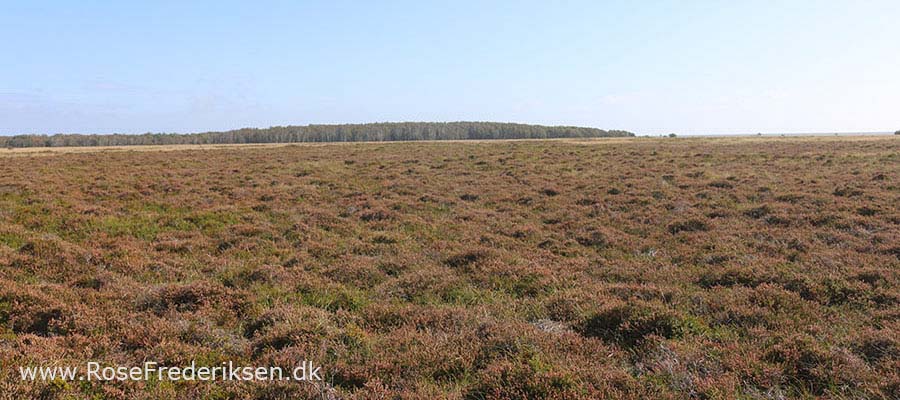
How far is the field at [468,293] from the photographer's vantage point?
5.11 meters

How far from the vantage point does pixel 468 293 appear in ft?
27.2

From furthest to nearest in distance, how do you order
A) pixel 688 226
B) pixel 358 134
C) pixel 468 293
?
pixel 358 134 < pixel 688 226 < pixel 468 293

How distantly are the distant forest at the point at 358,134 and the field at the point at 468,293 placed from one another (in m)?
127

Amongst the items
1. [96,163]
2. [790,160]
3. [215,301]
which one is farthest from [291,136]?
[215,301]

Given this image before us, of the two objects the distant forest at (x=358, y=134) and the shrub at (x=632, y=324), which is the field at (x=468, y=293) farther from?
the distant forest at (x=358, y=134)

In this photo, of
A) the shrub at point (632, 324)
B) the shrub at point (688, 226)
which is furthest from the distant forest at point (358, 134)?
the shrub at point (632, 324)

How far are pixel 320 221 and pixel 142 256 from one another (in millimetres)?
5316

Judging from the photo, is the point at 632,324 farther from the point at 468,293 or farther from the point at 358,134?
the point at 358,134

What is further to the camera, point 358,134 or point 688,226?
point 358,134

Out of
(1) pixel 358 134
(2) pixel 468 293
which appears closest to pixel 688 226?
(2) pixel 468 293

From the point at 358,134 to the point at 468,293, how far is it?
145285 mm

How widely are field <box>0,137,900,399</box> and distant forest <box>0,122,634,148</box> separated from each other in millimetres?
126855

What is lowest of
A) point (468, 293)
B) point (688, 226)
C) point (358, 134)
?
point (468, 293)

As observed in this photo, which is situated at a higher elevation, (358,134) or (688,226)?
(358,134)
